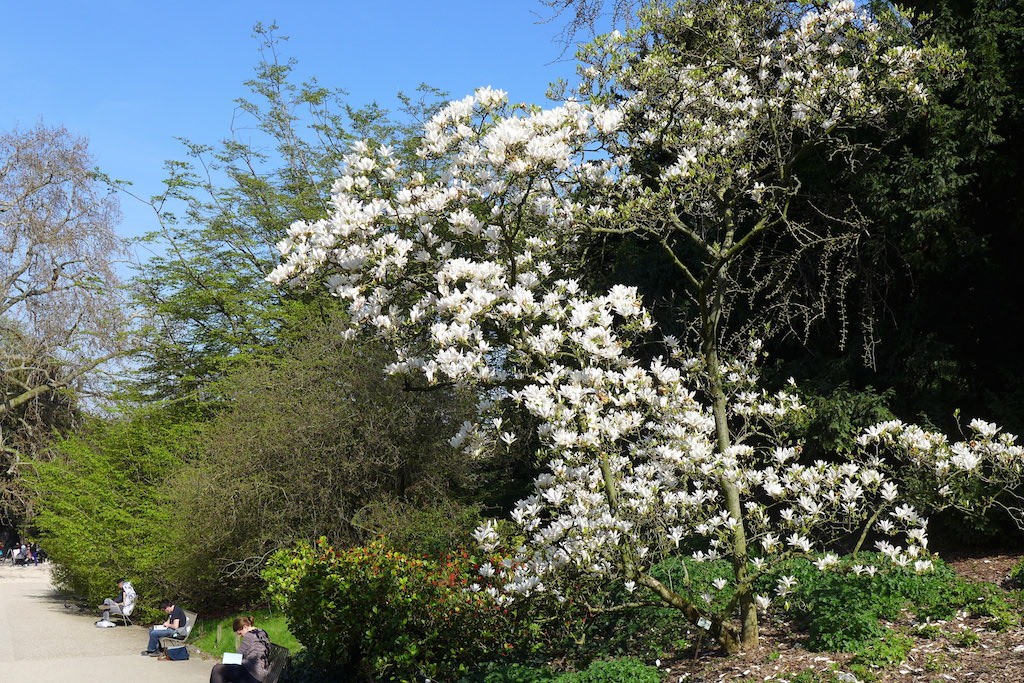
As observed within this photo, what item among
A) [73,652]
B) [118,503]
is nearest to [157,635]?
[73,652]

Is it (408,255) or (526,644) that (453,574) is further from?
(408,255)

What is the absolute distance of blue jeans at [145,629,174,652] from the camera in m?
13.5

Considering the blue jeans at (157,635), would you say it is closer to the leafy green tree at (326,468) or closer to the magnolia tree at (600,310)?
the leafy green tree at (326,468)

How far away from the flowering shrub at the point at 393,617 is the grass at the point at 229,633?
301 cm

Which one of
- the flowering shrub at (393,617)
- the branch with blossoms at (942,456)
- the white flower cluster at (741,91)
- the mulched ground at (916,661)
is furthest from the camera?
the flowering shrub at (393,617)

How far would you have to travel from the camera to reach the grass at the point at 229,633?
12861mm

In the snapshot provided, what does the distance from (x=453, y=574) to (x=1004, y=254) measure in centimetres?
786

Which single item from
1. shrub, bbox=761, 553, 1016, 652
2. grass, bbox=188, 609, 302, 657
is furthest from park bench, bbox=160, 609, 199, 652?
shrub, bbox=761, 553, 1016, 652

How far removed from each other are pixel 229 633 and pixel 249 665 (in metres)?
6.55

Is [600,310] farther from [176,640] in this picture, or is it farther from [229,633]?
[229,633]

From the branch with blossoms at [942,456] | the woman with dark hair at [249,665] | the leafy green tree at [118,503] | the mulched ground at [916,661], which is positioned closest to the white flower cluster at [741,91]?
the branch with blossoms at [942,456]

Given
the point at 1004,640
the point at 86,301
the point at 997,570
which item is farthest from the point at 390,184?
the point at 86,301

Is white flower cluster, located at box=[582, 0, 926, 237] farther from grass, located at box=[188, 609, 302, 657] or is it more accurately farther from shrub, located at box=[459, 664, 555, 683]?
grass, located at box=[188, 609, 302, 657]

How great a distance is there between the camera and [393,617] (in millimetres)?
8570
